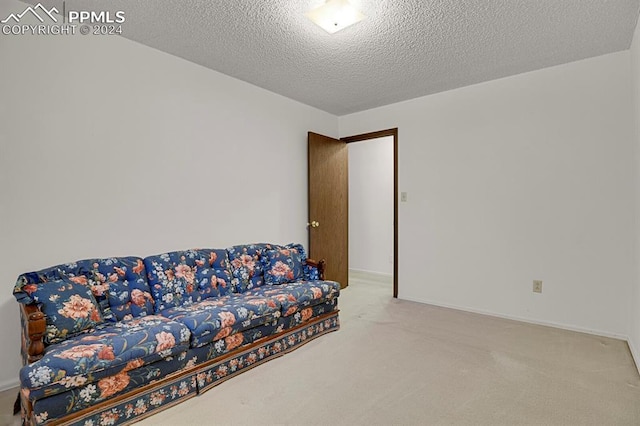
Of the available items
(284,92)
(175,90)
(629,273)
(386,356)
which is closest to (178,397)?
(386,356)

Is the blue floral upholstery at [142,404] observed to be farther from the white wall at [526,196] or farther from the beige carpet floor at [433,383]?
the white wall at [526,196]

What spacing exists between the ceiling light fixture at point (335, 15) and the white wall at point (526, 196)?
2098mm

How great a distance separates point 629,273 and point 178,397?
12.1 ft

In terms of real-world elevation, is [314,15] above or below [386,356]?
above

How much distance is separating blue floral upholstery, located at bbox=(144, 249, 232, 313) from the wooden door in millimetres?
1610

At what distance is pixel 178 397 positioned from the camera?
202 cm

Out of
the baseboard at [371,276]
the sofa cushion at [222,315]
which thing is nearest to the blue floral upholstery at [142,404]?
the sofa cushion at [222,315]

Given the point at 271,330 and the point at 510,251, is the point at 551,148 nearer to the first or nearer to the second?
the point at 510,251

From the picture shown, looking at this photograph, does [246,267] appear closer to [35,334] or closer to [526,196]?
[35,334]

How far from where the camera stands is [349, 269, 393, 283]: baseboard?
18.1ft

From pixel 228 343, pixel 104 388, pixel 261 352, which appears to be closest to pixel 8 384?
pixel 104 388

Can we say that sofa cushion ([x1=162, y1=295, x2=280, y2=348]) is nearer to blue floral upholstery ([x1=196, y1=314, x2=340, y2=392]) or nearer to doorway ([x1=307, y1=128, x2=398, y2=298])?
blue floral upholstery ([x1=196, y1=314, x2=340, y2=392])

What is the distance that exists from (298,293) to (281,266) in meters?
0.54

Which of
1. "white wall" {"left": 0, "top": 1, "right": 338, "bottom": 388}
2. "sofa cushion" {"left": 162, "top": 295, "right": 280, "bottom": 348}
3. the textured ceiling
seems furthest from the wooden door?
"sofa cushion" {"left": 162, "top": 295, "right": 280, "bottom": 348}
